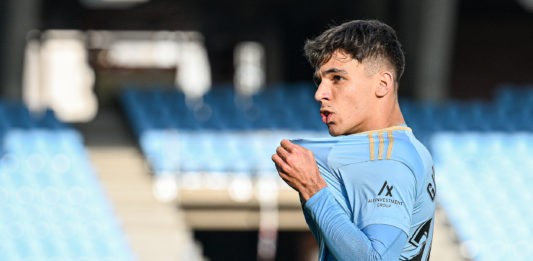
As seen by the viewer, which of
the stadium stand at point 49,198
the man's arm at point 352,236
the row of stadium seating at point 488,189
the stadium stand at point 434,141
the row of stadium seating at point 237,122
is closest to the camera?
the man's arm at point 352,236

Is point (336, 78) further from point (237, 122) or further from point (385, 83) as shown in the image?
point (237, 122)

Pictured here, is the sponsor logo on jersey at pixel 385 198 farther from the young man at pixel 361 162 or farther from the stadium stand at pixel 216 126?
the stadium stand at pixel 216 126

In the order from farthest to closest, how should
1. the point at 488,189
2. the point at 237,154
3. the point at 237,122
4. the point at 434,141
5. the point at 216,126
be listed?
1. the point at 237,122
2. the point at 216,126
3. the point at 434,141
4. the point at 237,154
5. the point at 488,189

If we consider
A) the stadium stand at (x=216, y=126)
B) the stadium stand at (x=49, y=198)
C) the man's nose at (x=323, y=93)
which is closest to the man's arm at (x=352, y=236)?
the man's nose at (x=323, y=93)

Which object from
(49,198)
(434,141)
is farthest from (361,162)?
(434,141)

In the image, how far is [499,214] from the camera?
558 inches

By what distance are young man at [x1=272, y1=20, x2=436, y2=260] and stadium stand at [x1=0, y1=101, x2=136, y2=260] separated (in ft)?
32.5

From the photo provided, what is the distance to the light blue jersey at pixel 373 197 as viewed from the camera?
248 centimetres

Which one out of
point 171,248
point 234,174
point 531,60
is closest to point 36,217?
point 171,248

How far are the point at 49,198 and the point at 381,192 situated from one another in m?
11.3

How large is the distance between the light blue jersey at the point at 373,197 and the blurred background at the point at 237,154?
9.92m

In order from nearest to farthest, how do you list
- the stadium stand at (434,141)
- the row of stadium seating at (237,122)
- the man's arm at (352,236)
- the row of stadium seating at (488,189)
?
the man's arm at (352,236), the row of stadium seating at (488,189), the stadium stand at (434,141), the row of stadium seating at (237,122)

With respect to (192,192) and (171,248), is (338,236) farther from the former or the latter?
(192,192)

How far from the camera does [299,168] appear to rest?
253cm
